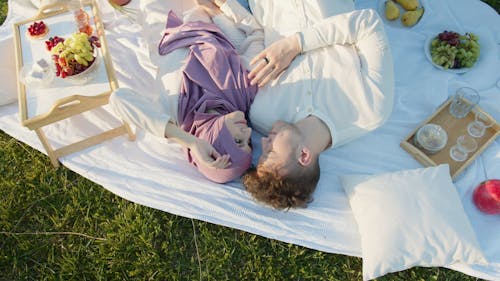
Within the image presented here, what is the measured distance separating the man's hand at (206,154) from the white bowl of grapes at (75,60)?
0.90 metres

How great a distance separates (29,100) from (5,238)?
1005mm

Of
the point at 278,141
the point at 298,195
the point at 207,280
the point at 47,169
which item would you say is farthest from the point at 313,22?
the point at 47,169

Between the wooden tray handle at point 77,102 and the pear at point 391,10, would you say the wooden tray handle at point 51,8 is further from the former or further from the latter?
the pear at point 391,10

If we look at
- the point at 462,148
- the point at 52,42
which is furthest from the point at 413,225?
the point at 52,42

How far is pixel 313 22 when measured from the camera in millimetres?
3084

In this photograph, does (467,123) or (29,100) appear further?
(467,123)

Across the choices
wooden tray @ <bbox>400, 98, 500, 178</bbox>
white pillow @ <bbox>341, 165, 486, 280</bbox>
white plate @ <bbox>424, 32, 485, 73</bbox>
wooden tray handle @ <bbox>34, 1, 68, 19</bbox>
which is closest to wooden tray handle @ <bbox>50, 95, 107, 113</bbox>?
wooden tray handle @ <bbox>34, 1, 68, 19</bbox>

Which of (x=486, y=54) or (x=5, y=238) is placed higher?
(x=486, y=54)

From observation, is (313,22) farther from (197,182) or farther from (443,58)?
(197,182)

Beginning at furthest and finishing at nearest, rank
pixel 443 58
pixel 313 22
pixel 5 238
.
A: pixel 443 58, pixel 313 22, pixel 5 238

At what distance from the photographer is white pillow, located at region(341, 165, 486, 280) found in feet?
8.45

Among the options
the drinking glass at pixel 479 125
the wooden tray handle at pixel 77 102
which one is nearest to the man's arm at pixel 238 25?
the wooden tray handle at pixel 77 102

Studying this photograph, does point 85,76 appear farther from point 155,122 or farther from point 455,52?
point 455,52

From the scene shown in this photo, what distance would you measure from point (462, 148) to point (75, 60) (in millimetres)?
2772
